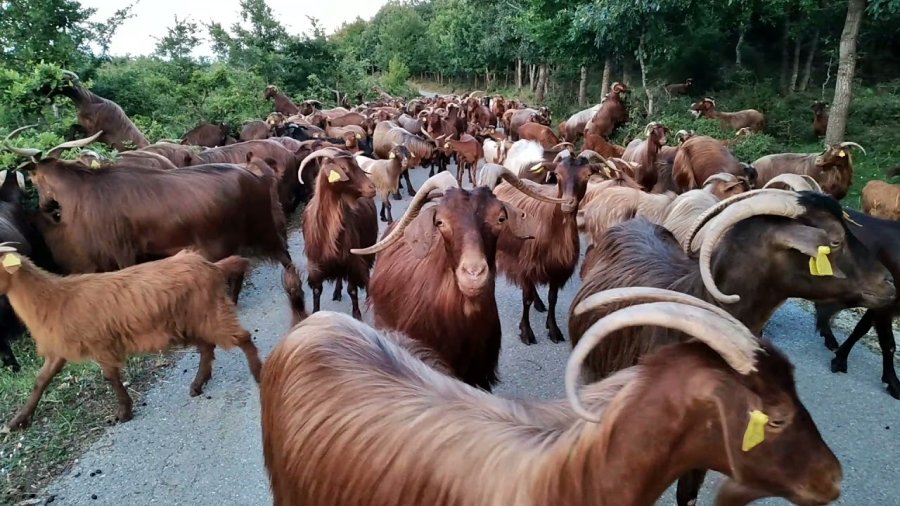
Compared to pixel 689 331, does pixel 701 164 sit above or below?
below

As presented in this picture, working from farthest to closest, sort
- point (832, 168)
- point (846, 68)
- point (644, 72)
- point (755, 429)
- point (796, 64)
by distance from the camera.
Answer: point (796, 64) → point (644, 72) → point (846, 68) → point (832, 168) → point (755, 429)

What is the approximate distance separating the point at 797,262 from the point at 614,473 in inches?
85.6

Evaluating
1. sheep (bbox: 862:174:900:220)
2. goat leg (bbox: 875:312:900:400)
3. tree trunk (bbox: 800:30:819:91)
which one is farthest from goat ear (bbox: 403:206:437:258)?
tree trunk (bbox: 800:30:819:91)

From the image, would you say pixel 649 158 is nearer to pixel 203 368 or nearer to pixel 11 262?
pixel 203 368

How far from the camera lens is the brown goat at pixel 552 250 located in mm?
5875

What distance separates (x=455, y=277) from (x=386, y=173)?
7.79 m

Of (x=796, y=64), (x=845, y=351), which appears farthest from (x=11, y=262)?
(x=796, y=64)

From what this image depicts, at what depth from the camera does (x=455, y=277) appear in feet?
11.9

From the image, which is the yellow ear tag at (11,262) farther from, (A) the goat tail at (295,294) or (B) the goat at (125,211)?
(A) the goat tail at (295,294)

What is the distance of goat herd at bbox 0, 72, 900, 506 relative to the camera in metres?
1.64

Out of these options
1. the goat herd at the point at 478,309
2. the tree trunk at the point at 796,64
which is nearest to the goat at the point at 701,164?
the goat herd at the point at 478,309

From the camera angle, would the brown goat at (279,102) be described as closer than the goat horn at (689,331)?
No

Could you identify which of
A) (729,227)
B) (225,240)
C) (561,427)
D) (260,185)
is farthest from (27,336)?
(729,227)

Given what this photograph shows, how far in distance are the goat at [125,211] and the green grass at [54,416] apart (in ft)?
3.76
